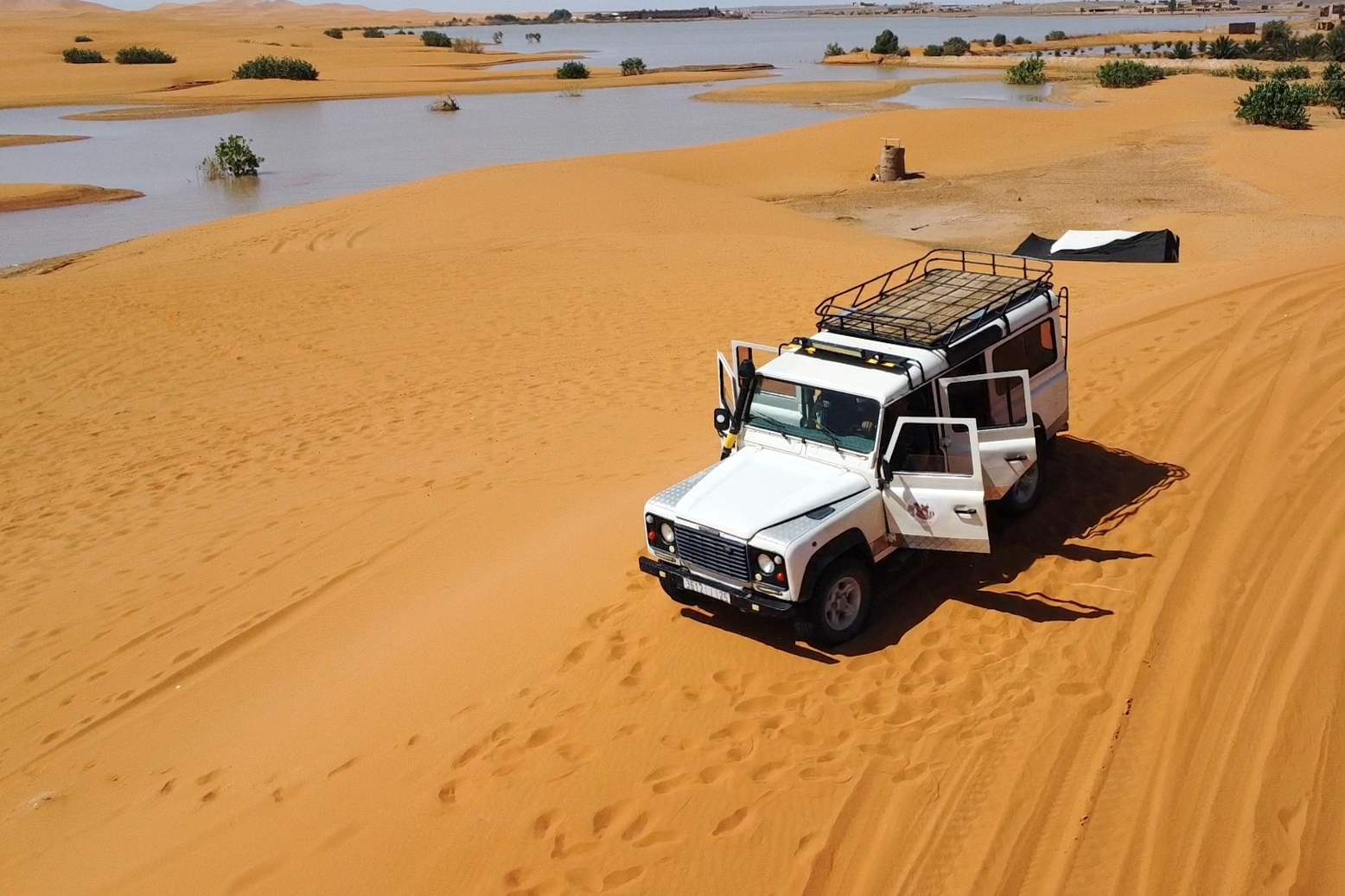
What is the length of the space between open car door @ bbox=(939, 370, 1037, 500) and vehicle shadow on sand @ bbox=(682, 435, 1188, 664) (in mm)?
597

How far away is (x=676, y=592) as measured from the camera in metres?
7.57

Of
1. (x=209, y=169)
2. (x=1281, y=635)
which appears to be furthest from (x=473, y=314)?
(x=209, y=169)

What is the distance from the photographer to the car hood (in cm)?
706

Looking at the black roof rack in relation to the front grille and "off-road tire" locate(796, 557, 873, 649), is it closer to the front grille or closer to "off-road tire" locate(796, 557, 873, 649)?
"off-road tire" locate(796, 557, 873, 649)

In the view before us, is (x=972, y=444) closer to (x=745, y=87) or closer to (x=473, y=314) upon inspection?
(x=473, y=314)

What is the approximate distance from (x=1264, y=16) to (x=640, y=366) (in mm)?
179949

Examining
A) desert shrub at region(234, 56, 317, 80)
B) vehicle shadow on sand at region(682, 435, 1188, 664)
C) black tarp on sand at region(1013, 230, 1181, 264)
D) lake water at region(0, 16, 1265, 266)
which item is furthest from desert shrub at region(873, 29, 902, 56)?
vehicle shadow on sand at region(682, 435, 1188, 664)

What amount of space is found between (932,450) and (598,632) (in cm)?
267

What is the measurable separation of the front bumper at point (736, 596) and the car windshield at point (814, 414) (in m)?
1.33

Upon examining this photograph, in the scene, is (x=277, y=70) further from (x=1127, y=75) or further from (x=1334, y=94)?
(x=1334, y=94)

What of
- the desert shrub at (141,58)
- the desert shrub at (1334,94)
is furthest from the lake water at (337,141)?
the desert shrub at (141,58)

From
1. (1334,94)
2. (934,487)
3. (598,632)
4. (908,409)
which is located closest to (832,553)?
(934,487)

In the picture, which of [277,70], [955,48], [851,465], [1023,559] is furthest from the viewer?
[955,48]

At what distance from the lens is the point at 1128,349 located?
12.7 metres
